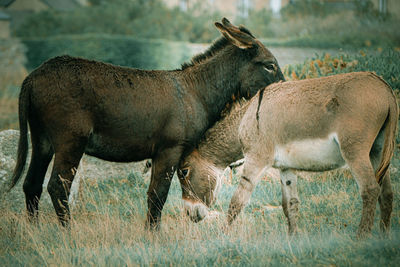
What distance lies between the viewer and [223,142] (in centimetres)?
582

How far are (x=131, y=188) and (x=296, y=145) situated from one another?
4.05 meters

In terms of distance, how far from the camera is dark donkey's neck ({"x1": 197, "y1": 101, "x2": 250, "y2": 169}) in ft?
18.9

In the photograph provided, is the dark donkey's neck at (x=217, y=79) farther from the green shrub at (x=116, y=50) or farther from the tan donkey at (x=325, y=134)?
the green shrub at (x=116, y=50)

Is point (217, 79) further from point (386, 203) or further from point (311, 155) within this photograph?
point (386, 203)

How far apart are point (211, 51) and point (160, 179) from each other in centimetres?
181

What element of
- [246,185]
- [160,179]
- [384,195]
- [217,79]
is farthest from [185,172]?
[384,195]

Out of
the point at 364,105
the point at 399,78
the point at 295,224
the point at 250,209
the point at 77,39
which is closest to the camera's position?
the point at 364,105

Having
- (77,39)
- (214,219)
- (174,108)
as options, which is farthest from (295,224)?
(77,39)

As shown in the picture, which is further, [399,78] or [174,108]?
[399,78]

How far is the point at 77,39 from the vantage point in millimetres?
22344

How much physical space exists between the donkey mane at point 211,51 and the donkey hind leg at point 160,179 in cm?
123

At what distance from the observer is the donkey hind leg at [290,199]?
17.3 ft

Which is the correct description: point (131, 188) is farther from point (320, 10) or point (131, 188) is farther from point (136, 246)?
point (320, 10)

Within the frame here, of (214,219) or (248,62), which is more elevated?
(248,62)
